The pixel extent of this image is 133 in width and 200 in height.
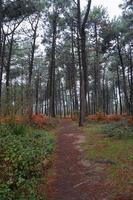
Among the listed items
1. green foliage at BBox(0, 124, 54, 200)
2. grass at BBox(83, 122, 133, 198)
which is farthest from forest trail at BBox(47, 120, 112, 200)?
green foliage at BBox(0, 124, 54, 200)

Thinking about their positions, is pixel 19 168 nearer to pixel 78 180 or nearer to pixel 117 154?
pixel 78 180

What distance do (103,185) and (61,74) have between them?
43905 mm

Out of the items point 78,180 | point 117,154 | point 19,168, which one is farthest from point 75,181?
point 117,154

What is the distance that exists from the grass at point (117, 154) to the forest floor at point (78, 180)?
21cm

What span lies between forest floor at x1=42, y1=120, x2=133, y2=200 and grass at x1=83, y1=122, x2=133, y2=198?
0.68 ft

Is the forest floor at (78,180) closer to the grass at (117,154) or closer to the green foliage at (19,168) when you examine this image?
the grass at (117,154)

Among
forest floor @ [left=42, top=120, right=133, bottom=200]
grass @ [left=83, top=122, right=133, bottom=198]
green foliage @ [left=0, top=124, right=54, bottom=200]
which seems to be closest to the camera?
green foliage @ [left=0, top=124, right=54, bottom=200]

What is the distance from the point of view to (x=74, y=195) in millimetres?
7590

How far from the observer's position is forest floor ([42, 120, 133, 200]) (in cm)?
752

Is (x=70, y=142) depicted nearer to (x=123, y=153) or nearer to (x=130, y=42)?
(x=123, y=153)

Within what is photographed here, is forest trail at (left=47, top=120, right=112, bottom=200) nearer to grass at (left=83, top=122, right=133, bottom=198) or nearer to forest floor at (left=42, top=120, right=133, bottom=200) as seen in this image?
forest floor at (left=42, top=120, right=133, bottom=200)

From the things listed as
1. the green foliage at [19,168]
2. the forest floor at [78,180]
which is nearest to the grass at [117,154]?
the forest floor at [78,180]

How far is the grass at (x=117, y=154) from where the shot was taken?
839 centimetres

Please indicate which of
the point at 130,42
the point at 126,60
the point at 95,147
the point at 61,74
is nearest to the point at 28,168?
the point at 95,147
